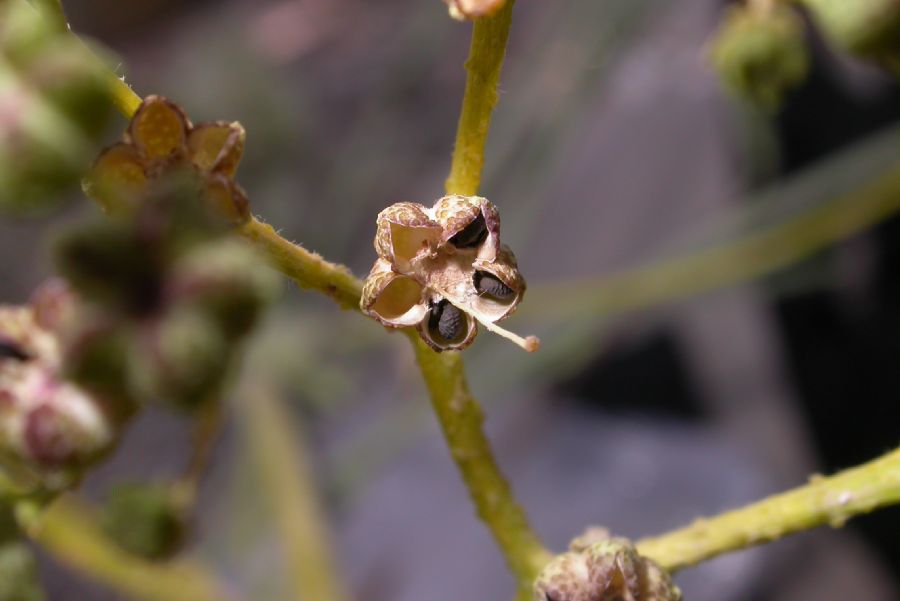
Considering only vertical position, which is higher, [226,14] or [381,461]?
[226,14]

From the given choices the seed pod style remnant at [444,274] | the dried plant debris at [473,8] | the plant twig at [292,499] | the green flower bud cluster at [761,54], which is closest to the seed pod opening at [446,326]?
the seed pod style remnant at [444,274]

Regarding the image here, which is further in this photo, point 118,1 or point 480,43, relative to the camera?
point 118,1

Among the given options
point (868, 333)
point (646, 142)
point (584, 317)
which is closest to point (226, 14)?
point (646, 142)

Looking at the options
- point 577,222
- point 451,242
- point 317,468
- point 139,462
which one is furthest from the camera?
point 139,462

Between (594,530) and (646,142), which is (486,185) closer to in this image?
(646,142)

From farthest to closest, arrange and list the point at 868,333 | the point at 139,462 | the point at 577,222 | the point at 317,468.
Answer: the point at 139,462, the point at 577,222, the point at 317,468, the point at 868,333

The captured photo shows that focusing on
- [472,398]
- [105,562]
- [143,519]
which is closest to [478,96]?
[472,398]
